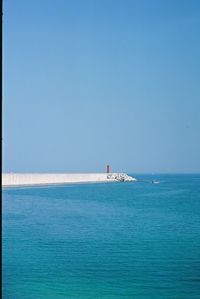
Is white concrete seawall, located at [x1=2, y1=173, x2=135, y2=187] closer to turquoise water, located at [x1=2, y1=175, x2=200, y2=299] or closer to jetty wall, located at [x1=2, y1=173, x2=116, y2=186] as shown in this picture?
jetty wall, located at [x1=2, y1=173, x2=116, y2=186]

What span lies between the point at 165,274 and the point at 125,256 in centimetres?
349

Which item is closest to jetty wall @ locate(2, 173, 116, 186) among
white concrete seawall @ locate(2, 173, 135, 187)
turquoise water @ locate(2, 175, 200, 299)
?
white concrete seawall @ locate(2, 173, 135, 187)

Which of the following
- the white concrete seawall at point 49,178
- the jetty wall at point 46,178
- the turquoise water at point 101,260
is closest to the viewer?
the turquoise water at point 101,260

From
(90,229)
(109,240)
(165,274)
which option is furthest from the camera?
(90,229)

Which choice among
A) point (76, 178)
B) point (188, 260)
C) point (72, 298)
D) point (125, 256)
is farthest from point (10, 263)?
point (76, 178)

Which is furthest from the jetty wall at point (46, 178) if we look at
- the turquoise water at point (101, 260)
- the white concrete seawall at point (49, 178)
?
the turquoise water at point (101, 260)

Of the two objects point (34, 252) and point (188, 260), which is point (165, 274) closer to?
point (188, 260)

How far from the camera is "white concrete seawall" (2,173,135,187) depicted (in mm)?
98125

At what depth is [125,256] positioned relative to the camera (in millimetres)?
18062

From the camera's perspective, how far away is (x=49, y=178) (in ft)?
372

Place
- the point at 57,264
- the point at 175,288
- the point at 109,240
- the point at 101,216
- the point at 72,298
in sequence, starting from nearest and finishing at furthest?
1. the point at 72,298
2. the point at 175,288
3. the point at 57,264
4. the point at 109,240
5. the point at 101,216

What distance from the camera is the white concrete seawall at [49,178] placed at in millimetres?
Result: 98125

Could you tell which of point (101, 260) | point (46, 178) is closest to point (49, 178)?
point (46, 178)

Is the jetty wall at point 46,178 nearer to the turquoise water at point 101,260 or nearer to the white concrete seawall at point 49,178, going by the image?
the white concrete seawall at point 49,178
